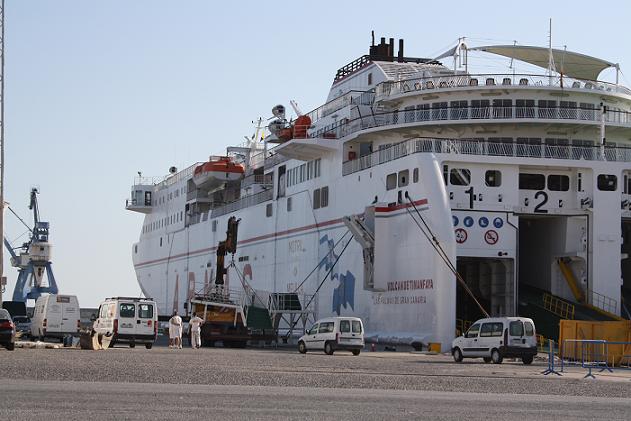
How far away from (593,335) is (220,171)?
112ft

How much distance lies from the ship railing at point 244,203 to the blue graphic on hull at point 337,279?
910cm

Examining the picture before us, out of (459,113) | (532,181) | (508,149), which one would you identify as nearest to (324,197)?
(459,113)

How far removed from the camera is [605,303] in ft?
124

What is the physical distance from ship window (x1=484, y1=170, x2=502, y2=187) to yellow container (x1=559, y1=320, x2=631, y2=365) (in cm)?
653

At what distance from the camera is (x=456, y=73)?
44062mm

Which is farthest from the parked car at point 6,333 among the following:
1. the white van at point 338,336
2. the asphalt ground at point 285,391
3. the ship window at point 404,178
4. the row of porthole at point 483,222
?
the row of porthole at point 483,222

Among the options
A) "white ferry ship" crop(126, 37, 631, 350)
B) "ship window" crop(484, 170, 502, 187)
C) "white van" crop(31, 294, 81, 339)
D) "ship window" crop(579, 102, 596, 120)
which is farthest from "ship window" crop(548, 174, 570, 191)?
"white van" crop(31, 294, 81, 339)

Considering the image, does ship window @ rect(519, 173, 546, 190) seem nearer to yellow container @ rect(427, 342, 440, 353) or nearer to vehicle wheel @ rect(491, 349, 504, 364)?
yellow container @ rect(427, 342, 440, 353)

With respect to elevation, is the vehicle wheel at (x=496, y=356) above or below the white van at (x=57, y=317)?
below

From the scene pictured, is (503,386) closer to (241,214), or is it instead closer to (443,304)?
(443,304)

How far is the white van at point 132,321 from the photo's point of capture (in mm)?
38469

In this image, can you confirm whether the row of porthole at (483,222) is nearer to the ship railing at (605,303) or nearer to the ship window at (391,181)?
the ship window at (391,181)

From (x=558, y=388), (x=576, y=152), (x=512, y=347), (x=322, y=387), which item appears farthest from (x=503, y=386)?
(x=576, y=152)

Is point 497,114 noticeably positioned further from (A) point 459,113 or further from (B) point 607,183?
(B) point 607,183
